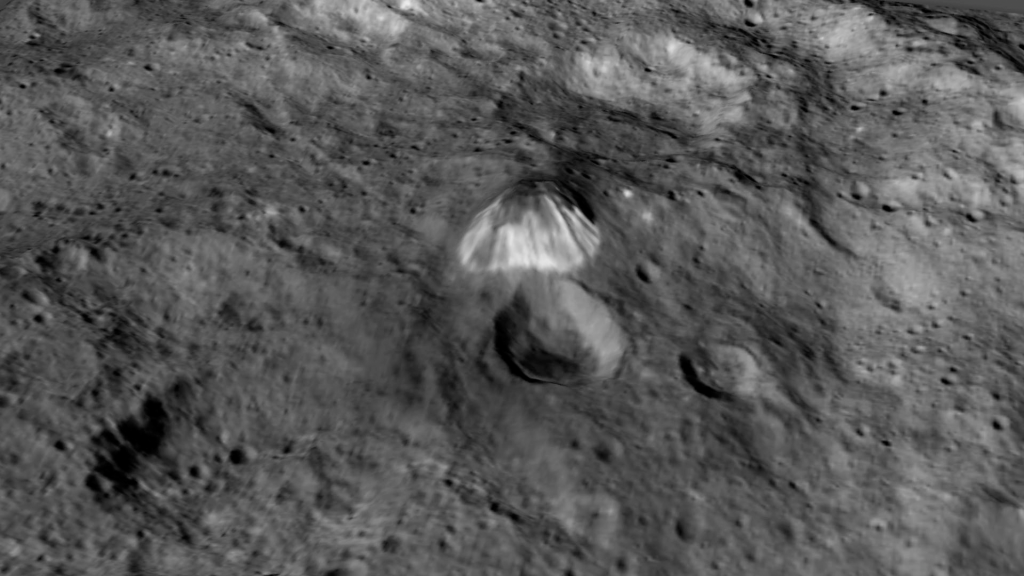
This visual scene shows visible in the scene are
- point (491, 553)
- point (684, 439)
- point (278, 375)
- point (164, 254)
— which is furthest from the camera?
point (164, 254)

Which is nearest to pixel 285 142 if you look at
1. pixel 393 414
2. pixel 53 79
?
pixel 53 79

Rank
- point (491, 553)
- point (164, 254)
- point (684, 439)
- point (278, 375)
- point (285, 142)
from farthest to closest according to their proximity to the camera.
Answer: point (285, 142) < point (164, 254) < point (278, 375) < point (684, 439) < point (491, 553)

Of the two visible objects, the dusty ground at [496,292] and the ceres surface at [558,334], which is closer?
the dusty ground at [496,292]

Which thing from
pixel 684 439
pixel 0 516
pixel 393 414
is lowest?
pixel 0 516

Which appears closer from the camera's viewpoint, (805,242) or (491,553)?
(491,553)

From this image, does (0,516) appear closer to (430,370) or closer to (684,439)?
(430,370)

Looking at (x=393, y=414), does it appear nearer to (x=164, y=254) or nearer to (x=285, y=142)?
(x=164, y=254)

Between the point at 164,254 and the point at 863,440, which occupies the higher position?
the point at 863,440

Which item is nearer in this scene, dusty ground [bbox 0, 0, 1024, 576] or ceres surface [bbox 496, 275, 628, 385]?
dusty ground [bbox 0, 0, 1024, 576]
